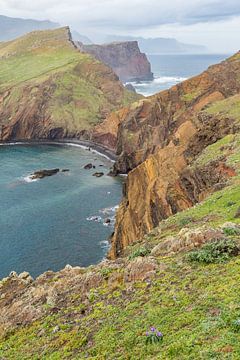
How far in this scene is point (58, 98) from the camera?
170875 millimetres

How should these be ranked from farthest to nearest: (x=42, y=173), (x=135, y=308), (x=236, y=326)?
(x=42, y=173) → (x=135, y=308) → (x=236, y=326)

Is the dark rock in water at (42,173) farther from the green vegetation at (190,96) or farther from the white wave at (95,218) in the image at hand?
the green vegetation at (190,96)

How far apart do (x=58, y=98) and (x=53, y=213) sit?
96.8 m

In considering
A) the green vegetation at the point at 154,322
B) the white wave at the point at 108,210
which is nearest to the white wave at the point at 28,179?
the white wave at the point at 108,210

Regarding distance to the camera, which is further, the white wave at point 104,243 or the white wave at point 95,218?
the white wave at point 95,218

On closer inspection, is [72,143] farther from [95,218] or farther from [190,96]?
[95,218]

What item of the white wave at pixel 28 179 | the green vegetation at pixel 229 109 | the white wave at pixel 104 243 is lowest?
the white wave at pixel 104 243

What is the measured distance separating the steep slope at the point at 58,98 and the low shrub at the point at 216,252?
13730 centimetres

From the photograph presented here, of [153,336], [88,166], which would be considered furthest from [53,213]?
[153,336]

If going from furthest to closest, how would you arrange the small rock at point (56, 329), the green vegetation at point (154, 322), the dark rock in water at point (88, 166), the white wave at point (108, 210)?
the dark rock in water at point (88, 166) < the white wave at point (108, 210) < the small rock at point (56, 329) < the green vegetation at point (154, 322)

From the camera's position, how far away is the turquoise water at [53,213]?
6412 centimetres

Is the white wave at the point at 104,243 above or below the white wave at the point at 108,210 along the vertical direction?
below

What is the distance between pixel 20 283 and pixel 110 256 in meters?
32.3

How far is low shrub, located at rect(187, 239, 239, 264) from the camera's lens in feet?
63.8
